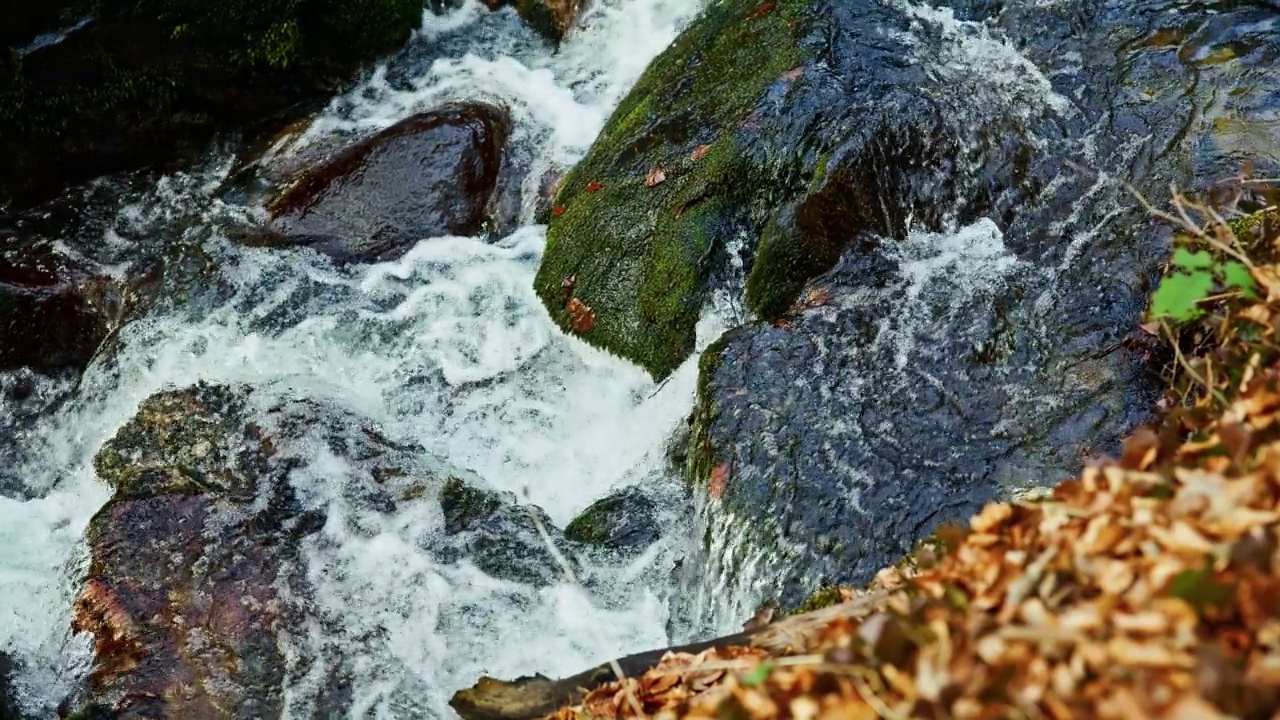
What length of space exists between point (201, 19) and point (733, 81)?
15.8ft

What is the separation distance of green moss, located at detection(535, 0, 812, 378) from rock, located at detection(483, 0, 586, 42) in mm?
2558

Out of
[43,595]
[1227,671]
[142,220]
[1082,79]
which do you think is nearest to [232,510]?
[43,595]

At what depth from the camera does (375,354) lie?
6867 mm

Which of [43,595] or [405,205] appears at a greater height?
[405,205]

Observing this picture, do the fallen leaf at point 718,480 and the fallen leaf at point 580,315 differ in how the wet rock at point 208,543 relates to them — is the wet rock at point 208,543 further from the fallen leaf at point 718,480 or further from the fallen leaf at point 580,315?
the fallen leaf at point 718,480

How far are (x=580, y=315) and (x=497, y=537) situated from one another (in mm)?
1777

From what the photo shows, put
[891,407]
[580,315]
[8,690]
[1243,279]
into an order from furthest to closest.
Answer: [580,315]
[8,690]
[891,407]
[1243,279]

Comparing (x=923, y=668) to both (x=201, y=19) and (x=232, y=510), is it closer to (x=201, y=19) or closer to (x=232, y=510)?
(x=232, y=510)

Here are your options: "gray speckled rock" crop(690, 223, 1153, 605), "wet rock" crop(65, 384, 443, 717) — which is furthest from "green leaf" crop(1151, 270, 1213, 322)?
"wet rock" crop(65, 384, 443, 717)

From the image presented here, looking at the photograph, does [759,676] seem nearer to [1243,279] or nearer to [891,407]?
[1243,279]

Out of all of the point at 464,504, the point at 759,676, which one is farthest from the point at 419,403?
the point at 759,676

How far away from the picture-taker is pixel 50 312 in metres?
7.34

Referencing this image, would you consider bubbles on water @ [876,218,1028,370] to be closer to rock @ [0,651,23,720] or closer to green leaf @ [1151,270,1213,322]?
green leaf @ [1151,270,1213,322]

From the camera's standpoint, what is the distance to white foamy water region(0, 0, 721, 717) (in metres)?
4.73
